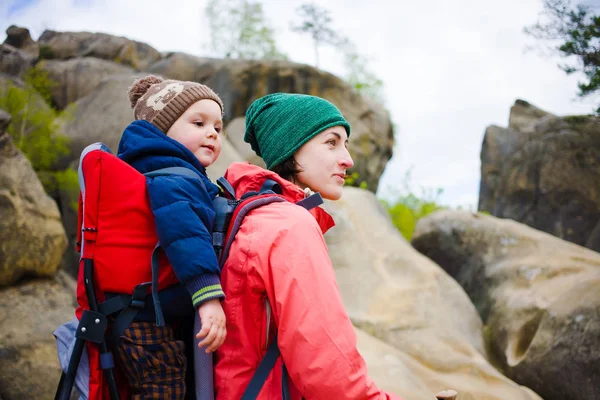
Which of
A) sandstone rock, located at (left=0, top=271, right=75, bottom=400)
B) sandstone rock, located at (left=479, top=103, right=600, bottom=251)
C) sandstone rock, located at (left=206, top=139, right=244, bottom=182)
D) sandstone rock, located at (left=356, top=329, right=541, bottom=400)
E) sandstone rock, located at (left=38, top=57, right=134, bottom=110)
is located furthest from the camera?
sandstone rock, located at (left=38, top=57, right=134, bottom=110)

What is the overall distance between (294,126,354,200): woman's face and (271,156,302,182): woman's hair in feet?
0.04

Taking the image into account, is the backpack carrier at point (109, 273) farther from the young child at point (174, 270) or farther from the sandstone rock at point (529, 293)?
the sandstone rock at point (529, 293)

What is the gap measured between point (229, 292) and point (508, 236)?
5542 mm

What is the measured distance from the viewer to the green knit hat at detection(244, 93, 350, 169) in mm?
1929

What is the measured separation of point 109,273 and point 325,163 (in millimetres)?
785

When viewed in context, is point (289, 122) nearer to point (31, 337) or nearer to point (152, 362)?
point (152, 362)

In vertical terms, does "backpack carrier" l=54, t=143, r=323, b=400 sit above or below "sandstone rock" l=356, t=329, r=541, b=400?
above

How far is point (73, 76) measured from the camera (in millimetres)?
15008

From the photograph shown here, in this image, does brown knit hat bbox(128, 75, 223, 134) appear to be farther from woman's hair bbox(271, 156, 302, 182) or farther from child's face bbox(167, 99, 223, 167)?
woman's hair bbox(271, 156, 302, 182)

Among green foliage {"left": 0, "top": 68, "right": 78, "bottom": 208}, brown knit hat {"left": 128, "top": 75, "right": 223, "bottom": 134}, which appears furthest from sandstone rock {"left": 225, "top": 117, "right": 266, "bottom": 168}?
brown knit hat {"left": 128, "top": 75, "right": 223, "bottom": 134}

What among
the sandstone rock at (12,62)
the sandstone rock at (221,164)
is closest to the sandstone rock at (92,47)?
the sandstone rock at (12,62)

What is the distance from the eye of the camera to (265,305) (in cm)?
154

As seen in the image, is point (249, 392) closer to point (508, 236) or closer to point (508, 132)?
point (508, 236)

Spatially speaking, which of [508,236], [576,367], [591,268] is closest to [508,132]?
[508,236]
